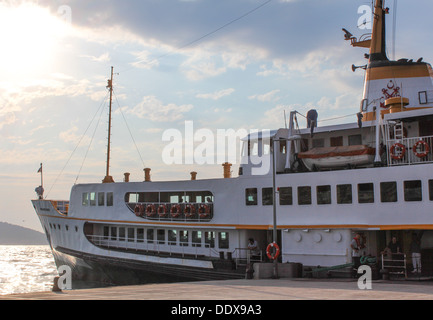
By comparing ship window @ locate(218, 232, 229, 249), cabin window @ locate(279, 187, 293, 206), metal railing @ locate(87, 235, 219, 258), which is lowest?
metal railing @ locate(87, 235, 219, 258)

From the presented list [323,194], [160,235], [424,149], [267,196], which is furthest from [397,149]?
[160,235]

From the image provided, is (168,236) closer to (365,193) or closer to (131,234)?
(131,234)

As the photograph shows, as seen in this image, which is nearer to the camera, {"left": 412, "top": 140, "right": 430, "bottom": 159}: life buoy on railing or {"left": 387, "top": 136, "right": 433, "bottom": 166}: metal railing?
{"left": 412, "top": 140, "right": 430, "bottom": 159}: life buoy on railing

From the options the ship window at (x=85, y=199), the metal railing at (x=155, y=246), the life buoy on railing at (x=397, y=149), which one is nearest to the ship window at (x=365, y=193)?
the life buoy on railing at (x=397, y=149)

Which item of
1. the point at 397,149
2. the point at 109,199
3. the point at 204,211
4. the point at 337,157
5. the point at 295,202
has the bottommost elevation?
the point at 204,211

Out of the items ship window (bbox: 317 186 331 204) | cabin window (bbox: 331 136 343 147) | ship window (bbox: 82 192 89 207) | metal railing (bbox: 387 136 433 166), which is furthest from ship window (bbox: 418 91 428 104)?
ship window (bbox: 82 192 89 207)

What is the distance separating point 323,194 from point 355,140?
11.1 ft

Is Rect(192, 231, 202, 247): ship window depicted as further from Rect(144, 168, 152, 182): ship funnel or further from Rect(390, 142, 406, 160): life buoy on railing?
Rect(390, 142, 406, 160): life buoy on railing

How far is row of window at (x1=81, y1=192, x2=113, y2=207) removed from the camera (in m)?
27.6

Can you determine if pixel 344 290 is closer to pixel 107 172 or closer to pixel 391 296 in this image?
pixel 391 296

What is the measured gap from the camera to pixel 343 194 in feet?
64.4

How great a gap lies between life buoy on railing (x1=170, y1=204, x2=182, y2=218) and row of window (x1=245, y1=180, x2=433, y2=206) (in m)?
4.05
